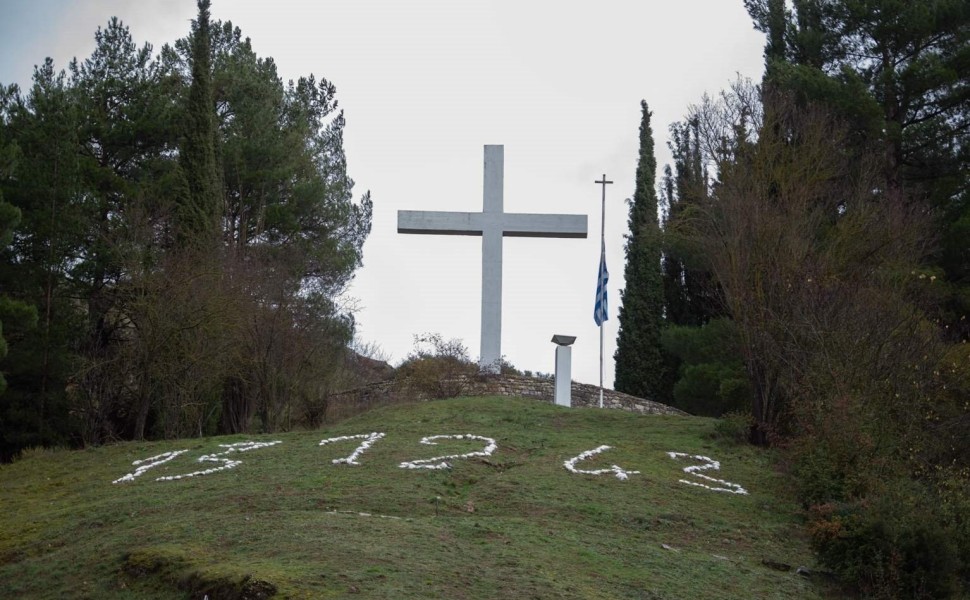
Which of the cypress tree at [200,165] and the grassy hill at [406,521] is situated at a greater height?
the cypress tree at [200,165]

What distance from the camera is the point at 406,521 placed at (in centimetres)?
1268

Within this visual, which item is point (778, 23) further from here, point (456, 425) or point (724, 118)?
point (456, 425)

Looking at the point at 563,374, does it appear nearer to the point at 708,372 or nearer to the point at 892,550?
the point at 708,372

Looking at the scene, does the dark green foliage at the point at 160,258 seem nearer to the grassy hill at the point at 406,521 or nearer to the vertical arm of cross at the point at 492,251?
the grassy hill at the point at 406,521

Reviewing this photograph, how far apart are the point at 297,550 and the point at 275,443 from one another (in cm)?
858

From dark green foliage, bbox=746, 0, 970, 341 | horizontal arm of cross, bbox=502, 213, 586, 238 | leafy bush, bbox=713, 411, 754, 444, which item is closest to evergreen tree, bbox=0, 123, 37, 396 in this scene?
horizontal arm of cross, bbox=502, 213, 586, 238

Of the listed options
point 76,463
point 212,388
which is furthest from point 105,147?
point 76,463

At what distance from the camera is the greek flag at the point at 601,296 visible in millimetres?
27445

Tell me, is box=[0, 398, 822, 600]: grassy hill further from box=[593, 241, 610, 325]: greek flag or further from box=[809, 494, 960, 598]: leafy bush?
box=[593, 241, 610, 325]: greek flag

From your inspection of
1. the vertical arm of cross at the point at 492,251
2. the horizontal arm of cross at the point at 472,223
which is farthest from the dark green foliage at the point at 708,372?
the vertical arm of cross at the point at 492,251

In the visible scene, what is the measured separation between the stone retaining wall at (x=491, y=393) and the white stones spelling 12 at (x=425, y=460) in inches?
335

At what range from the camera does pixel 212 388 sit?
2447 cm

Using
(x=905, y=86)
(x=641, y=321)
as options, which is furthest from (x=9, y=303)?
(x=905, y=86)

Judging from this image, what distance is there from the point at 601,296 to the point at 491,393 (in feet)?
12.3
